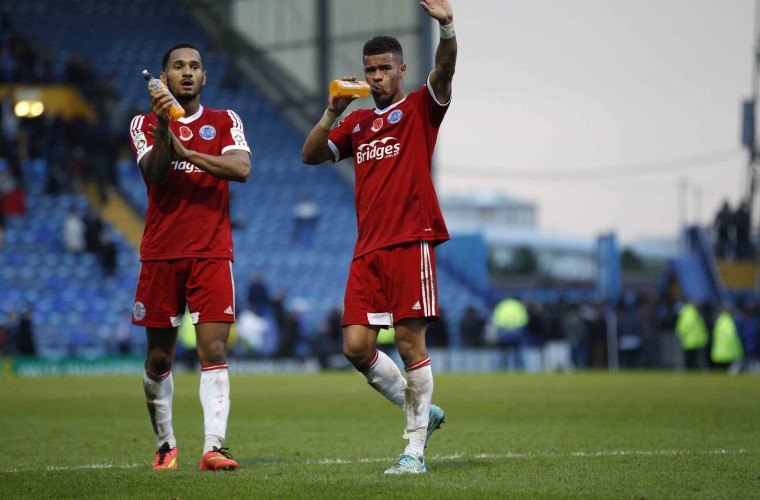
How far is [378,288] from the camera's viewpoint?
22.3 feet

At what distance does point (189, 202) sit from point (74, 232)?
24.2 metres

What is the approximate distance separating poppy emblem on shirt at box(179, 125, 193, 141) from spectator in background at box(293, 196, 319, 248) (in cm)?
2844

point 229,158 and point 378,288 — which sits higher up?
point 229,158

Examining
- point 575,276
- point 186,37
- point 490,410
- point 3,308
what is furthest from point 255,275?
point 575,276

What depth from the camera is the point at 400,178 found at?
6.79m

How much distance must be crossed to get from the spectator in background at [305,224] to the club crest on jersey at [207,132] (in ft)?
93.3

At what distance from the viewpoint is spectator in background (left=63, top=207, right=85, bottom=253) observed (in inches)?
1198

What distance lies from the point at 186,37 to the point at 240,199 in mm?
6967

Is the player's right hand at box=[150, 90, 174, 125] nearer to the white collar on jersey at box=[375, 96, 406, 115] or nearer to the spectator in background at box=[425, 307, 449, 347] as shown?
the white collar on jersey at box=[375, 96, 406, 115]

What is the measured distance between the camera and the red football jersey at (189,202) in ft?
23.5

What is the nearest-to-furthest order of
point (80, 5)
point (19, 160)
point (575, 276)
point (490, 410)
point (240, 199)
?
point (490, 410) < point (19, 160) < point (240, 199) < point (80, 5) < point (575, 276)

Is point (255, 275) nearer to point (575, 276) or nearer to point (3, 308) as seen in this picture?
point (3, 308)

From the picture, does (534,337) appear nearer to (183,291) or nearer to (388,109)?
(183,291)

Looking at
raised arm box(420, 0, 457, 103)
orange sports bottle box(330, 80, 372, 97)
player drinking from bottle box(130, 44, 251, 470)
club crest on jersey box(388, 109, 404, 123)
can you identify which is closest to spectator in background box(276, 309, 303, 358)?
player drinking from bottle box(130, 44, 251, 470)
